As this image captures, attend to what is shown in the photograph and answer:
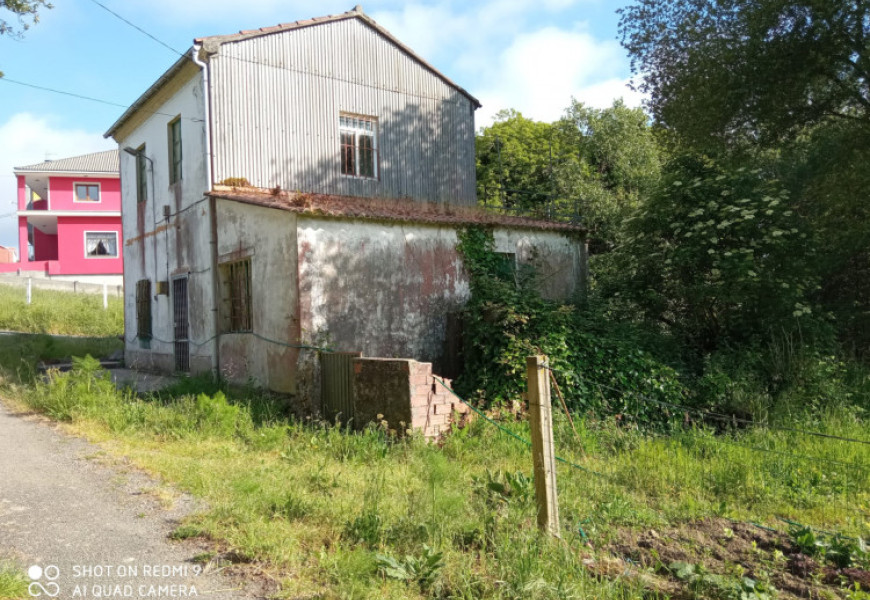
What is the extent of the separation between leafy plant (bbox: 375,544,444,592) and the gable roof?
11.3 metres

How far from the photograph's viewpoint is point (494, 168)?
3136 cm

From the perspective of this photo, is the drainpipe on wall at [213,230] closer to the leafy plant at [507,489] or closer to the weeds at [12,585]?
the leafy plant at [507,489]

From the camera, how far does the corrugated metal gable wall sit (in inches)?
500

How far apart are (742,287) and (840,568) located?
764 centimetres

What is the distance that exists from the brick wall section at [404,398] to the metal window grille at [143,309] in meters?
9.49

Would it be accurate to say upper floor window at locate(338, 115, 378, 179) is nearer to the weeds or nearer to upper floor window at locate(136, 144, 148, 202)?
upper floor window at locate(136, 144, 148, 202)

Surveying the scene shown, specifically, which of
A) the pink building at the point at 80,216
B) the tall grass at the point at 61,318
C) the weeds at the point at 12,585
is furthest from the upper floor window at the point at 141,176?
the pink building at the point at 80,216

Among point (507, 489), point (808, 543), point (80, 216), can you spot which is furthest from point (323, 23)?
A: point (80, 216)

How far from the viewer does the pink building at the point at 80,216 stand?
111 ft

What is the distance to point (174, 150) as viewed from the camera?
1398 cm

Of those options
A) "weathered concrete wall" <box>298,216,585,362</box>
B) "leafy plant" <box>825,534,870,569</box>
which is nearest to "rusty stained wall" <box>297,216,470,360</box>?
"weathered concrete wall" <box>298,216,585,362</box>

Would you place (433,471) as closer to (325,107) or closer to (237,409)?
(237,409)

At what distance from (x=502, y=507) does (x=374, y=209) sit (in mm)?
7237

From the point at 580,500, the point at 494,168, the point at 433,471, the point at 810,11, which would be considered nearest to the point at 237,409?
the point at 433,471
